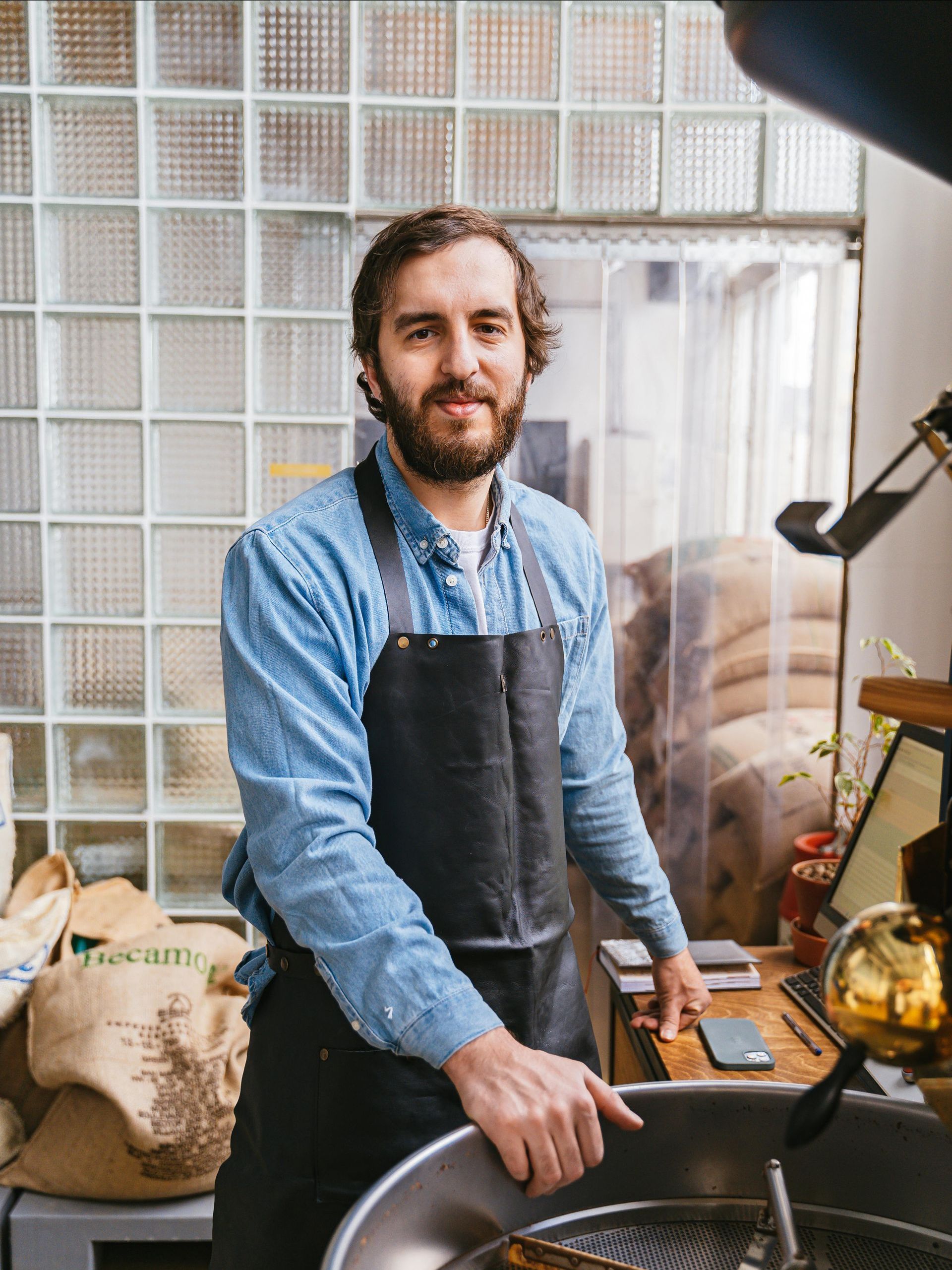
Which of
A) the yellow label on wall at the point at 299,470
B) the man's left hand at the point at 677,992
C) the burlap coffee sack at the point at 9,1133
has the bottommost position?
the burlap coffee sack at the point at 9,1133

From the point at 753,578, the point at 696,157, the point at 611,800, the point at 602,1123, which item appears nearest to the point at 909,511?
the point at 753,578

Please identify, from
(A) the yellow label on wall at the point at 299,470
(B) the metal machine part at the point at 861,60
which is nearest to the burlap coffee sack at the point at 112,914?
(A) the yellow label on wall at the point at 299,470

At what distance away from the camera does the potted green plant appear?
1767 mm

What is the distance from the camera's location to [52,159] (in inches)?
96.4

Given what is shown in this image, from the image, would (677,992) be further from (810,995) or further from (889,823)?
(889,823)

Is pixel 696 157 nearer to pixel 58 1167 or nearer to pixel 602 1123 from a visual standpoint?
pixel 602 1123

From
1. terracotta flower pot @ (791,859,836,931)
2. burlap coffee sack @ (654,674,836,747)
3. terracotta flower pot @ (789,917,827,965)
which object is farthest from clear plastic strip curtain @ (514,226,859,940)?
terracotta flower pot @ (789,917,827,965)

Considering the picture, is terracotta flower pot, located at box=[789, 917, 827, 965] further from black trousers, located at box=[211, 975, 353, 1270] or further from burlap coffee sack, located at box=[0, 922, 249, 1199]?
burlap coffee sack, located at box=[0, 922, 249, 1199]

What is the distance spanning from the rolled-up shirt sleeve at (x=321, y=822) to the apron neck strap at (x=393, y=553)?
10 cm

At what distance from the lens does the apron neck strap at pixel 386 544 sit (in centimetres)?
112

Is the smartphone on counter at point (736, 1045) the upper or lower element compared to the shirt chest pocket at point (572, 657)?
lower

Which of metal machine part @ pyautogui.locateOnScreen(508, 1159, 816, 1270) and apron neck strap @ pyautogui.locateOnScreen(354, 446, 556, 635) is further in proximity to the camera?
apron neck strap @ pyautogui.locateOnScreen(354, 446, 556, 635)

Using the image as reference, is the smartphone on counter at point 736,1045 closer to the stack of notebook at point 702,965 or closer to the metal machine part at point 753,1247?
the stack of notebook at point 702,965

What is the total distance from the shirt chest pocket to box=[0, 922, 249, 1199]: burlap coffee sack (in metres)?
1.17
